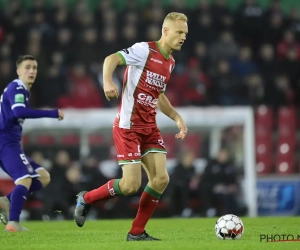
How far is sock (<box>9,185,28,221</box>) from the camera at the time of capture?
8.95 m

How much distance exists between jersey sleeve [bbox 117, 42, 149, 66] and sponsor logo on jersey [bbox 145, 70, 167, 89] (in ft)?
0.42

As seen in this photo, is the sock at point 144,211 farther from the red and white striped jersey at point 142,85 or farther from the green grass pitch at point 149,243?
the red and white striped jersey at point 142,85

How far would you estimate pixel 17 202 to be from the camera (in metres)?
8.99

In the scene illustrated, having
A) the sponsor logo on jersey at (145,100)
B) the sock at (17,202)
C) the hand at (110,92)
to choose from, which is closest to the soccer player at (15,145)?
the sock at (17,202)

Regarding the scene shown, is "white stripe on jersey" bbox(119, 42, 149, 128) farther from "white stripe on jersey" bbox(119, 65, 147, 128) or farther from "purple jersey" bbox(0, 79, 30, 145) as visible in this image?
"purple jersey" bbox(0, 79, 30, 145)

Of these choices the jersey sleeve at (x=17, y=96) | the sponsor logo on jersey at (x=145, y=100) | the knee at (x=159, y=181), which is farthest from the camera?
the jersey sleeve at (x=17, y=96)

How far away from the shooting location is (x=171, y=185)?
13.7 meters

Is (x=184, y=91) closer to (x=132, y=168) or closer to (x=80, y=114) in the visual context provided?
(x=80, y=114)

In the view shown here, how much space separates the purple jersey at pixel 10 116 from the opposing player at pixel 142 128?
6.83ft

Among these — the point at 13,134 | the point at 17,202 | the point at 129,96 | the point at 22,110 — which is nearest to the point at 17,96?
the point at 22,110

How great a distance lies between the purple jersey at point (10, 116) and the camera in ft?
29.5

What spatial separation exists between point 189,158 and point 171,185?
605 millimetres

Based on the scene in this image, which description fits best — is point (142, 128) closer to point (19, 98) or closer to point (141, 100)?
point (141, 100)

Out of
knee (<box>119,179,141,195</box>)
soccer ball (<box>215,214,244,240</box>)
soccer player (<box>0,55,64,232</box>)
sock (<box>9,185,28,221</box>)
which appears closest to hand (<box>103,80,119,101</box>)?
knee (<box>119,179,141,195</box>)
